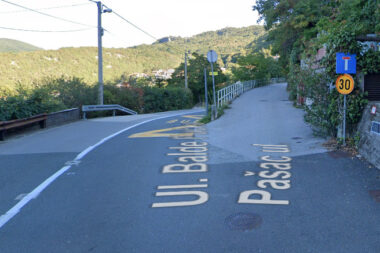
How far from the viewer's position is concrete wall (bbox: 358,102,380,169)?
763 centimetres

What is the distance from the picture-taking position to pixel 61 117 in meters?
17.7

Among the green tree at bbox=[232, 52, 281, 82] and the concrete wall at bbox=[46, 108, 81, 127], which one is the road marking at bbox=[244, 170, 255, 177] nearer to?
the concrete wall at bbox=[46, 108, 81, 127]

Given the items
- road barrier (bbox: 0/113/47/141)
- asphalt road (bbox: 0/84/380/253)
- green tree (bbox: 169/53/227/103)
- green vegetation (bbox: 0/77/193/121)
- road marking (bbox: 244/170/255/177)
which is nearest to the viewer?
asphalt road (bbox: 0/84/380/253)

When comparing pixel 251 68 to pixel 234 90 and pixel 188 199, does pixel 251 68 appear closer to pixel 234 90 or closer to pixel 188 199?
pixel 234 90

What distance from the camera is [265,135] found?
12.4m

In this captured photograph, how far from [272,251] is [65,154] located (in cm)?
710

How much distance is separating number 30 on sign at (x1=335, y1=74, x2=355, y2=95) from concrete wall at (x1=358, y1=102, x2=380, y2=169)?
674 millimetres

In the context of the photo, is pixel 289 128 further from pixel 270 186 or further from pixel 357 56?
pixel 270 186

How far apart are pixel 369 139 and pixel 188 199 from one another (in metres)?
4.86

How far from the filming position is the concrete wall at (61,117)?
16422 millimetres

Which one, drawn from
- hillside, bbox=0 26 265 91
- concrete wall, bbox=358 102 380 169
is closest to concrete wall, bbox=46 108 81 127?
concrete wall, bbox=358 102 380 169

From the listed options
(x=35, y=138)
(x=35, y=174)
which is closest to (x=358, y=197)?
(x=35, y=174)

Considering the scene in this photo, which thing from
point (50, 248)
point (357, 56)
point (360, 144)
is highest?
point (357, 56)

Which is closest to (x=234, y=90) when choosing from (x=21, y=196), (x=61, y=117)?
(x=61, y=117)
